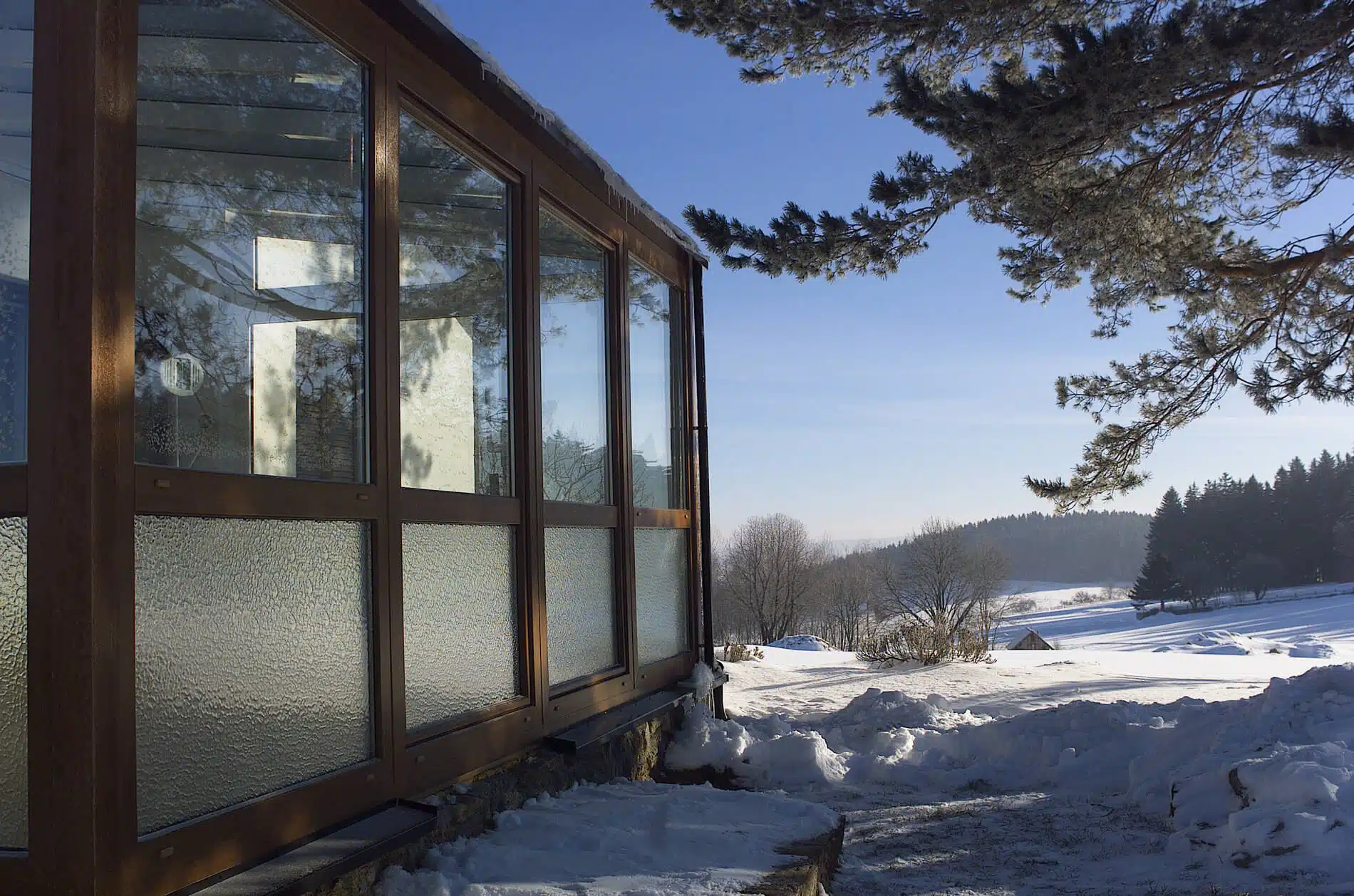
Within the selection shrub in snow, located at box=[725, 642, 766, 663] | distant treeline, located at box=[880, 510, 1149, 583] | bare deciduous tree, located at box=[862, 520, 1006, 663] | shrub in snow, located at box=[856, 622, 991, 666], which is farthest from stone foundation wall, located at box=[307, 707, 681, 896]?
distant treeline, located at box=[880, 510, 1149, 583]

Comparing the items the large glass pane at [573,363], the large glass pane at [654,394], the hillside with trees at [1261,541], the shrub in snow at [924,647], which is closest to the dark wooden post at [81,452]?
the large glass pane at [573,363]

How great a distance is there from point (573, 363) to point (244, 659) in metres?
2.62

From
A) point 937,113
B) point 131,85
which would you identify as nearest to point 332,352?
point 131,85

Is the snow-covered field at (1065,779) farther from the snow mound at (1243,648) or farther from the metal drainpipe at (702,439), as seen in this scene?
the snow mound at (1243,648)

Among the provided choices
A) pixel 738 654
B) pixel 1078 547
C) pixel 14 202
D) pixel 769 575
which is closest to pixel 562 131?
pixel 14 202

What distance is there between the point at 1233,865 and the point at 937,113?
12.1 ft

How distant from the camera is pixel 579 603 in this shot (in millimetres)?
4945

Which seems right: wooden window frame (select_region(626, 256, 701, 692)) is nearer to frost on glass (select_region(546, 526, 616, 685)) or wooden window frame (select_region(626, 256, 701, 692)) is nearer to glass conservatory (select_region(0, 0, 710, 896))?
frost on glass (select_region(546, 526, 616, 685))

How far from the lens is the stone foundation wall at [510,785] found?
312cm

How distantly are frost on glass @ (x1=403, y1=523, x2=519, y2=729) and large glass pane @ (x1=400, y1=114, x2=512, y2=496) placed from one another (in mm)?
217

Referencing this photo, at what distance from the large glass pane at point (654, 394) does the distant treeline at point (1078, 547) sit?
9189 cm

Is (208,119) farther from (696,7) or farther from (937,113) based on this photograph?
(696,7)

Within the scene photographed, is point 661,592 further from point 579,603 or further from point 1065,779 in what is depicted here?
point 1065,779

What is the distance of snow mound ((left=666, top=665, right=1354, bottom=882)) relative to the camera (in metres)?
4.18
